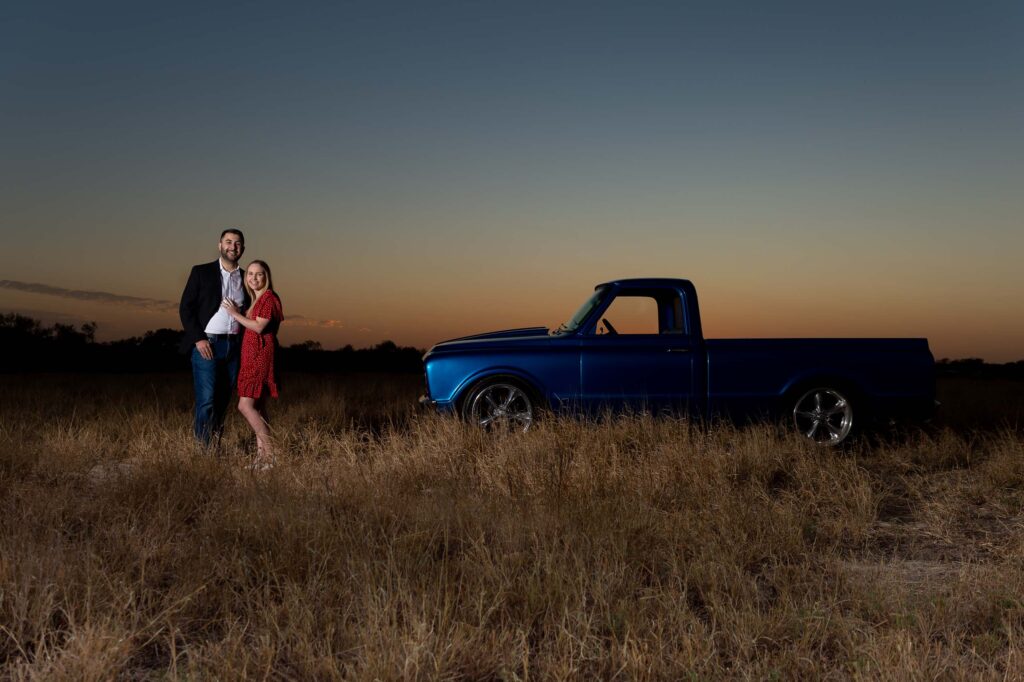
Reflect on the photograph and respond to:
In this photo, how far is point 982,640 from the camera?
12.6 feet

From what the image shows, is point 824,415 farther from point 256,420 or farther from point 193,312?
point 193,312

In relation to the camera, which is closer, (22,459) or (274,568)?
(274,568)

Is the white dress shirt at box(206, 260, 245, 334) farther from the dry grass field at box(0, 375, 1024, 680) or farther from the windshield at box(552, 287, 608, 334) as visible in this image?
the windshield at box(552, 287, 608, 334)

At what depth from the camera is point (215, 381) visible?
8062 mm

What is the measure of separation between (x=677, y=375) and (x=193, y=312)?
191 inches

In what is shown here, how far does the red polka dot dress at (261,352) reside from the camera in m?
7.75

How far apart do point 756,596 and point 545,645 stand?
1200mm

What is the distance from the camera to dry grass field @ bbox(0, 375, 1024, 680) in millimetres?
3557

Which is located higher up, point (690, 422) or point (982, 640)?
point (690, 422)

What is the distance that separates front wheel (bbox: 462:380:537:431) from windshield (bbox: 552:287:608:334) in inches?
A: 34.4

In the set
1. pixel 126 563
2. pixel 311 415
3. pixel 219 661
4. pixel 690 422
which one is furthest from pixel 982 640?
pixel 311 415

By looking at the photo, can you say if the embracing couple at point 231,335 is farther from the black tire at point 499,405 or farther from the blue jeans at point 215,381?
the black tire at point 499,405

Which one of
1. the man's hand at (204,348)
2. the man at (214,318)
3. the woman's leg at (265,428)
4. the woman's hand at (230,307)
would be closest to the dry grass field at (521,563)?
the woman's leg at (265,428)

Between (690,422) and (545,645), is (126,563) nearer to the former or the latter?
(545,645)
